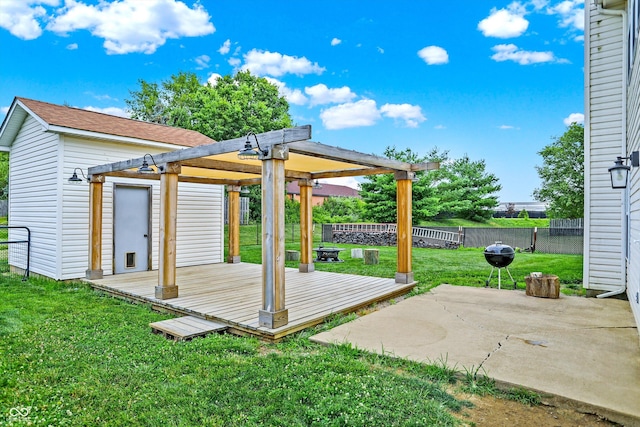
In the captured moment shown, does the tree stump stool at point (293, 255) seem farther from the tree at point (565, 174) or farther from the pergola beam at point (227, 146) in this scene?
the tree at point (565, 174)

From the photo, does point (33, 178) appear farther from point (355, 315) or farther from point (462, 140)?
point (462, 140)

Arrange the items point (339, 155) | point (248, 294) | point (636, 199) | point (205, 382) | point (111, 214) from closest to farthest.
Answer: point (205, 382) < point (636, 199) < point (339, 155) < point (248, 294) < point (111, 214)

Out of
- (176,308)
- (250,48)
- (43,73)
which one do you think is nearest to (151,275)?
(176,308)

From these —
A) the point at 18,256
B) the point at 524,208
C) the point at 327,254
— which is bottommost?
the point at 327,254

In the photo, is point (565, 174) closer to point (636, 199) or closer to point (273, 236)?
point (636, 199)

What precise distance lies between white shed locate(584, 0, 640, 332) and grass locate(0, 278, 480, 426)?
14.9 ft

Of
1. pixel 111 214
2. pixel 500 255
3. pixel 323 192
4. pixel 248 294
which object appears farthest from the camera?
pixel 323 192

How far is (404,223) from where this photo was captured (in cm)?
659

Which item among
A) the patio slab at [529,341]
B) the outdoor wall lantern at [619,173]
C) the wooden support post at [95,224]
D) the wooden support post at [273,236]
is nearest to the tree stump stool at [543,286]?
the patio slab at [529,341]

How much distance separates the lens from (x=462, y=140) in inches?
1011

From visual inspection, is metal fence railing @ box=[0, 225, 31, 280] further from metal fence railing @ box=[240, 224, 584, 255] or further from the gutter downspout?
the gutter downspout

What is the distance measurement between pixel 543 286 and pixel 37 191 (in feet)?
32.3

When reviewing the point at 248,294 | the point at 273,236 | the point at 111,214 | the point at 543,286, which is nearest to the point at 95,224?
the point at 111,214

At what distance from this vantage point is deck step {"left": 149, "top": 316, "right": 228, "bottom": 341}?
4.02m
